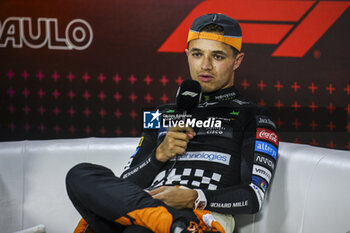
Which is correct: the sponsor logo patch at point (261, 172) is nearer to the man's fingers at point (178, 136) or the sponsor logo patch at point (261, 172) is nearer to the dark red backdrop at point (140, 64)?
the man's fingers at point (178, 136)

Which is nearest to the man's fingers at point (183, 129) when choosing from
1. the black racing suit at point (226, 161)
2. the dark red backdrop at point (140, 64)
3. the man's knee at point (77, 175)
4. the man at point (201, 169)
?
the man at point (201, 169)

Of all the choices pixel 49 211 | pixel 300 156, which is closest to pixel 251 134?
pixel 300 156

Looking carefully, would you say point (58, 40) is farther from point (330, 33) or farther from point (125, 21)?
point (330, 33)

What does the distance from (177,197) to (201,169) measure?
25 centimetres

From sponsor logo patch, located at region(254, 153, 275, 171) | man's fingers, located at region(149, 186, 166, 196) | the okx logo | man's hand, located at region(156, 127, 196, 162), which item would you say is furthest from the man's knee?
sponsor logo patch, located at region(254, 153, 275, 171)

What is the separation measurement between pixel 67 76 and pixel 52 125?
1.20 ft

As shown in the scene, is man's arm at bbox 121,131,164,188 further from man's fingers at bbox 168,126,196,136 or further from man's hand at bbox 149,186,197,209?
man's hand at bbox 149,186,197,209

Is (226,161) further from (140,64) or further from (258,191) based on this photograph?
(140,64)

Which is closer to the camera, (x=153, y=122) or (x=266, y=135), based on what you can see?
(x=266, y=135)

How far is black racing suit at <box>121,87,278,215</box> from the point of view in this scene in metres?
1.83

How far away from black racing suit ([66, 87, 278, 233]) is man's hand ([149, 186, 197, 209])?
3 centimetres

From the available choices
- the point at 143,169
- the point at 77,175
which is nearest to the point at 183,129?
the point at 143,169

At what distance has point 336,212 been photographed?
1798mm

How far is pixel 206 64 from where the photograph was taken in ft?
6.91
